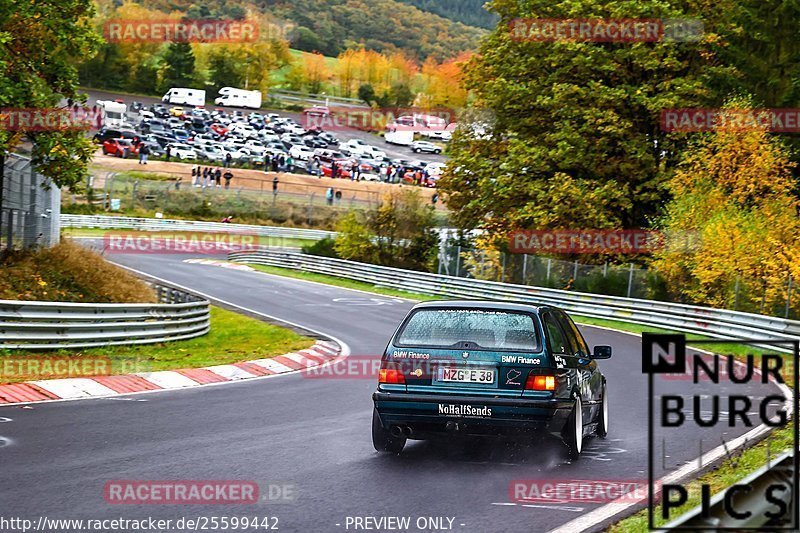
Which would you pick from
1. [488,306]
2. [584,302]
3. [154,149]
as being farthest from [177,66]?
[488,306]

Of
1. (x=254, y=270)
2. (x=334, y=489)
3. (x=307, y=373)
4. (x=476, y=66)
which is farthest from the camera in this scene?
(x=254, y=270)

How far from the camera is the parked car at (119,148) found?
90250mm

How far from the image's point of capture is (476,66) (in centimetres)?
4366

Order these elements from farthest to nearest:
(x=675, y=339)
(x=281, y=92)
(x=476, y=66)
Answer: (x=281, y=92)
(x=476, y=66)
(x=675, y=339)

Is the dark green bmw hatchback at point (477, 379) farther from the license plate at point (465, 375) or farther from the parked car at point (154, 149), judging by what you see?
the parked car at point (154, 149)

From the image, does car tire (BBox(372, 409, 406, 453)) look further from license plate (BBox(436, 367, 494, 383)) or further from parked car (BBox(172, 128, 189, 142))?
parked car (BBox(172, 128, 189, 142))

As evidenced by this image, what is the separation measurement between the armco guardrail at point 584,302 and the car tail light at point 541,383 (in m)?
9.96

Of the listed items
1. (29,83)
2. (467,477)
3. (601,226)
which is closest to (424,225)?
(601,226)

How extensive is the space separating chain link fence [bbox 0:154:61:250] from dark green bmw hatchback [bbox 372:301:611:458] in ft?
47.7

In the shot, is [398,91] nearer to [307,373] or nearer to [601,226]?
[601,226]

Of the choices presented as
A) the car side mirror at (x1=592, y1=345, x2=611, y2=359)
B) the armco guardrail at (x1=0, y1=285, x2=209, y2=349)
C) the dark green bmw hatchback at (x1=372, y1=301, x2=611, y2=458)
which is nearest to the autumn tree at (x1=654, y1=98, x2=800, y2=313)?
the armco guardrail at (x1=0, y1=285, x2=209, y2=349)

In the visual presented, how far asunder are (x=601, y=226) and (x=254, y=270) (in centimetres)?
1970

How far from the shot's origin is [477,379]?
9.79m

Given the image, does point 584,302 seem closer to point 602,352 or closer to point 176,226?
point 602,352
